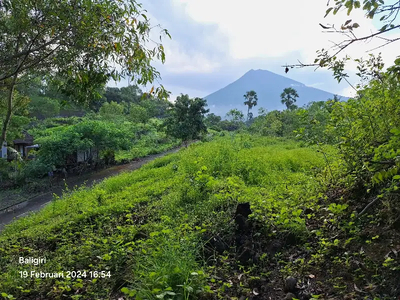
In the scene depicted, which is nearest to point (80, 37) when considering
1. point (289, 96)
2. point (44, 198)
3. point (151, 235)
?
point (151, 235)

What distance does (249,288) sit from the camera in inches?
102

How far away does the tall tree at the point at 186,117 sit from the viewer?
18.0m

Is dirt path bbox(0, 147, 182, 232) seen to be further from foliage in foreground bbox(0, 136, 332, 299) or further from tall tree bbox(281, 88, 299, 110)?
tall tree bbox(281, 88, 299, 110)

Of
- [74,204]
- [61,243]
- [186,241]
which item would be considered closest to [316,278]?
[186,241]

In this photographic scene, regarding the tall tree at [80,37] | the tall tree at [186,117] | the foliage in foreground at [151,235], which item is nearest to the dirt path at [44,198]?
the tall tree at [186,117]

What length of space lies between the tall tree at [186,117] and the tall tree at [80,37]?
1395cm

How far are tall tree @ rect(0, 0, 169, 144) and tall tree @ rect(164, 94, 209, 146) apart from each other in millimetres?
13955

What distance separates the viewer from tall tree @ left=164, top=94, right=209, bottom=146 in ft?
59.1

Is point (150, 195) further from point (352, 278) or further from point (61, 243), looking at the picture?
point (352, 278)

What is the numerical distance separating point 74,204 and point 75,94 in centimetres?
384

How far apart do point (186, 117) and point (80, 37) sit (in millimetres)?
14689

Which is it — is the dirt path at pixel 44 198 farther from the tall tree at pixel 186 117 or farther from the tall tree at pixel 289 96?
the tall tree at pixel 289 96

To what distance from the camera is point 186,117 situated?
18.2m

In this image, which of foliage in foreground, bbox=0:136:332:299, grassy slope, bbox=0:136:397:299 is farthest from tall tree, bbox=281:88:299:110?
grassy slope, bbox=0:136:397:299
